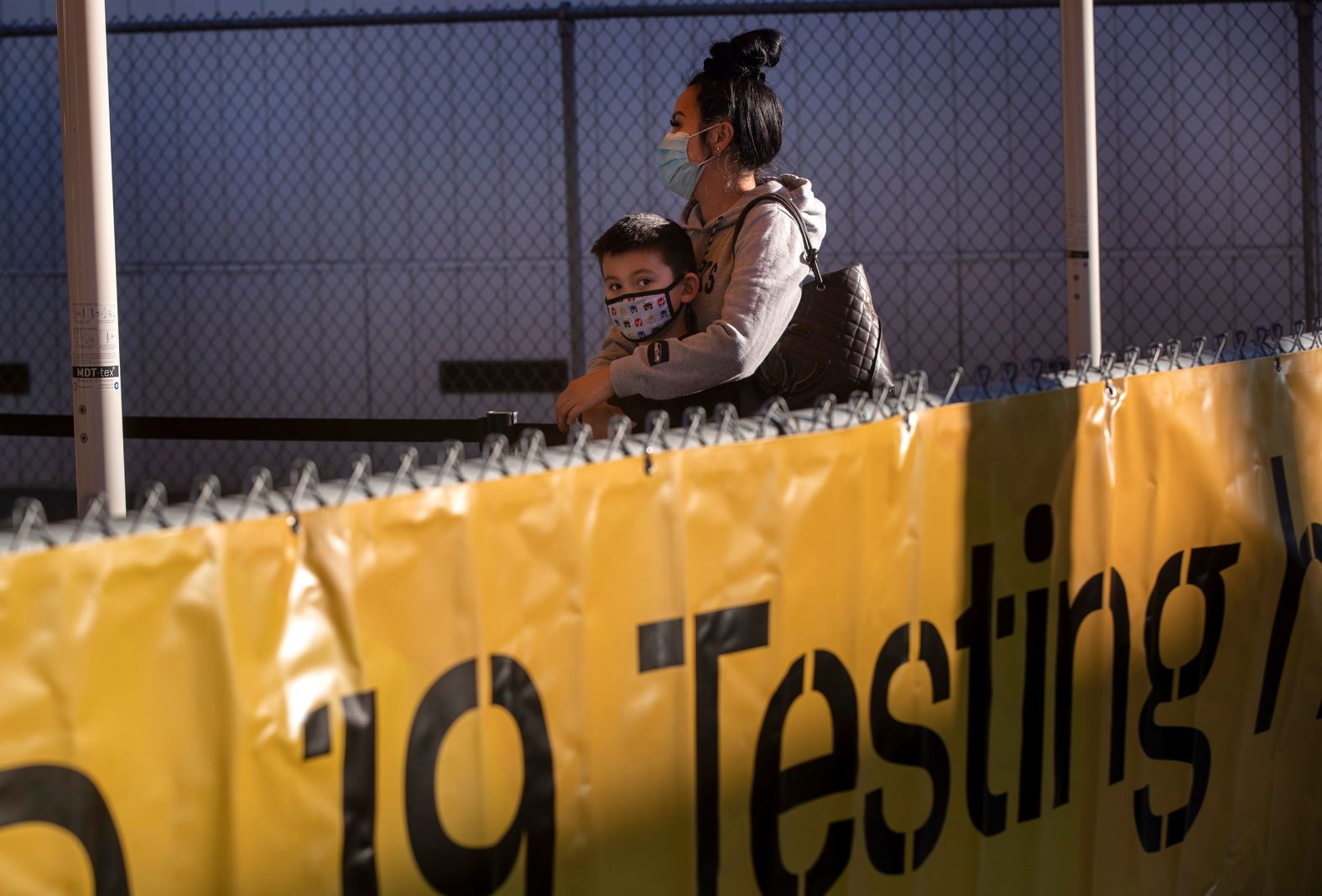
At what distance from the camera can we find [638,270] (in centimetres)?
311

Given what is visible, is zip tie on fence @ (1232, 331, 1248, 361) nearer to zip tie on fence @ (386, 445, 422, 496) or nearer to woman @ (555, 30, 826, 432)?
woman @ (555, 30, 826, 432)

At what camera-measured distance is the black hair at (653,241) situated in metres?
3.09

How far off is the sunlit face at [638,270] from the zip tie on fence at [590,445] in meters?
0.46

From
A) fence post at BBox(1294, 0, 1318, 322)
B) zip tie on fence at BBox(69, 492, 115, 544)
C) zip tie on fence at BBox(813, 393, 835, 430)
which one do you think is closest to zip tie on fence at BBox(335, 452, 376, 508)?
zip tie on fence at BBox(69, 492, 115, 544)

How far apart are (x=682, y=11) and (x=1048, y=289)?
228 cm

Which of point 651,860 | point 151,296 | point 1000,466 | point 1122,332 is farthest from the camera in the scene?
point 151,296

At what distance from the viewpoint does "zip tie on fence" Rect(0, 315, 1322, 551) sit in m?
1.56

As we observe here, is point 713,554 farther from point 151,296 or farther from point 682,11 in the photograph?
point 151,296

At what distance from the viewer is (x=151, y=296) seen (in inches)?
324

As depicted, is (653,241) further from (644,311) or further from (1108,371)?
(1108,371)

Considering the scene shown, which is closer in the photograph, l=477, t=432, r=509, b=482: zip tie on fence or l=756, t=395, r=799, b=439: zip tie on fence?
l=477, t=432, r=509, b=482: zip tie on fence

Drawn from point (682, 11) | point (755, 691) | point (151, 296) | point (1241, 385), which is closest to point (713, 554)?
point (755, 691)

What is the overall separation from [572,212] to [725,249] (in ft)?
13.2

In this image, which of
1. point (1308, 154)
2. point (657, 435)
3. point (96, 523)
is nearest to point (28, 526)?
point (96, 523)
